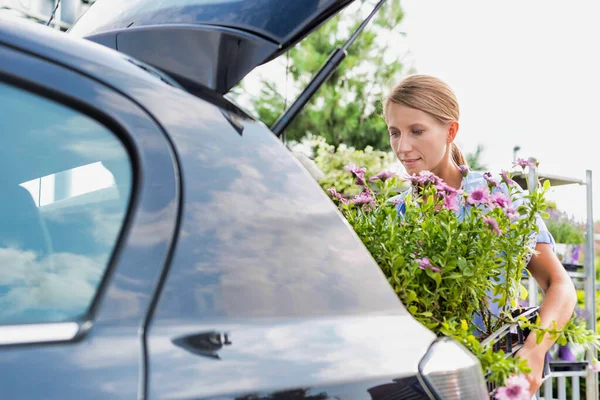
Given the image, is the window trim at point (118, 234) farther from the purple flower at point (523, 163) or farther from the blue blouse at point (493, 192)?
the purple flower at point (523, 163)

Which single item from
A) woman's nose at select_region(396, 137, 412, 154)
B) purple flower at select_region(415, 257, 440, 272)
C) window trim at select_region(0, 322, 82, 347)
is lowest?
purple flower at select_region(415, 257, 440, 272)

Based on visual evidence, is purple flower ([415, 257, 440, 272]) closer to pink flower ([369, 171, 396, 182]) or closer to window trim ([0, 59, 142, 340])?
pink flower ([369, 171, 396, 182])

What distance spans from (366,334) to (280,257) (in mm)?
186

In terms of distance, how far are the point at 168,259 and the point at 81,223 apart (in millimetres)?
147

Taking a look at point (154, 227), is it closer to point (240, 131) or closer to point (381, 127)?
point (240, 131)

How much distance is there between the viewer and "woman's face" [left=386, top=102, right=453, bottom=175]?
2.26 m

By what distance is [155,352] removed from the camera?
0.92 metres

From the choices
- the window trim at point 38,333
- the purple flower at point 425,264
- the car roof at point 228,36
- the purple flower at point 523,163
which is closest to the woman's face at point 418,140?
the purple flower at point 523,163

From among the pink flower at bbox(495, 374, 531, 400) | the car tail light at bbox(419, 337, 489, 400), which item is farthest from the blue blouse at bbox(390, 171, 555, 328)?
the car tail light at bbox(419, 337, 489, 400)

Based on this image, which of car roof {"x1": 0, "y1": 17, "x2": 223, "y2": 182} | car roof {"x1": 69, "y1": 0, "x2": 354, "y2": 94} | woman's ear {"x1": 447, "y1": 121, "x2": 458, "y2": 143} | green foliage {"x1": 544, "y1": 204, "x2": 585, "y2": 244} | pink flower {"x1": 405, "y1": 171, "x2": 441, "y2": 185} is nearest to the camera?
car roof {"x1": 0, "y1": 17, "x2": 223, "y2": 182}

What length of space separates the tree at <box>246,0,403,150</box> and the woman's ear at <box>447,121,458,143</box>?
60.0 ft

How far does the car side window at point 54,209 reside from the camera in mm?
946

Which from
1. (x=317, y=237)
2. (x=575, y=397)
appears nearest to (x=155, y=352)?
(x=317, y=237)

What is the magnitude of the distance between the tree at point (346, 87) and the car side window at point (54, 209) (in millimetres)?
19674
